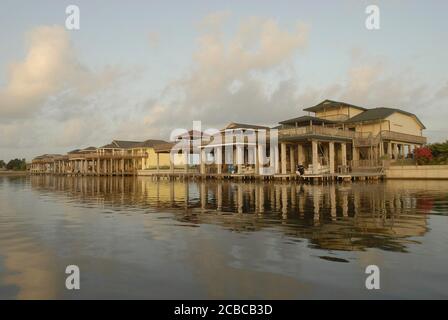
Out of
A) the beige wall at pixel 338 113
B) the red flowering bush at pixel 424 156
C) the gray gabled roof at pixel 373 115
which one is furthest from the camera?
the beige wall at pixel 338 113

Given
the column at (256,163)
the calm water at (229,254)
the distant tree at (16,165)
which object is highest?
the distant tree at (16,165)

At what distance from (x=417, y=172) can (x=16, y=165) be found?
193m

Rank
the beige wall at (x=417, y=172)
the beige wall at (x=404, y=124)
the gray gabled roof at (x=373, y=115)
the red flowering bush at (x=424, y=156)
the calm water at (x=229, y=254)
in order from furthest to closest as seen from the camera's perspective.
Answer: the beige wall at (x=404, y=124) → the gray gabled roof at (x=373, y=115) → the red flowering bush at (x=424, y=156) → the beige wall at (x=417, y=172) → the calm water at (x=229, y=254)

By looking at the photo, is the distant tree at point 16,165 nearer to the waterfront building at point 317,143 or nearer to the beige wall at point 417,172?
the waterfront building at point 317,143

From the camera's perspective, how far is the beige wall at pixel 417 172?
45031mm

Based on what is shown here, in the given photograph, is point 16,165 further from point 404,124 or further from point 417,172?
point 417,172

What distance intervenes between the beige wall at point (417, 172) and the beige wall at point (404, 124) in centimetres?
953

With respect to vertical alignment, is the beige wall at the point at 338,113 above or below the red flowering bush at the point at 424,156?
above

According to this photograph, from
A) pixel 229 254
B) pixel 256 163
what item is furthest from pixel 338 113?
pixel 229 254

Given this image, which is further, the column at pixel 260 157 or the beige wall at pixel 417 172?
the column at pixel 260 157

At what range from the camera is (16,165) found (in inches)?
7485

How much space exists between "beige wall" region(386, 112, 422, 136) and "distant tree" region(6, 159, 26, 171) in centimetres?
17421

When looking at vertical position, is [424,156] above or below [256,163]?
above

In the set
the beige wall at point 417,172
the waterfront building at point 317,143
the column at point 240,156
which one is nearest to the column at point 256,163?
the waterfront building at point 317,143
